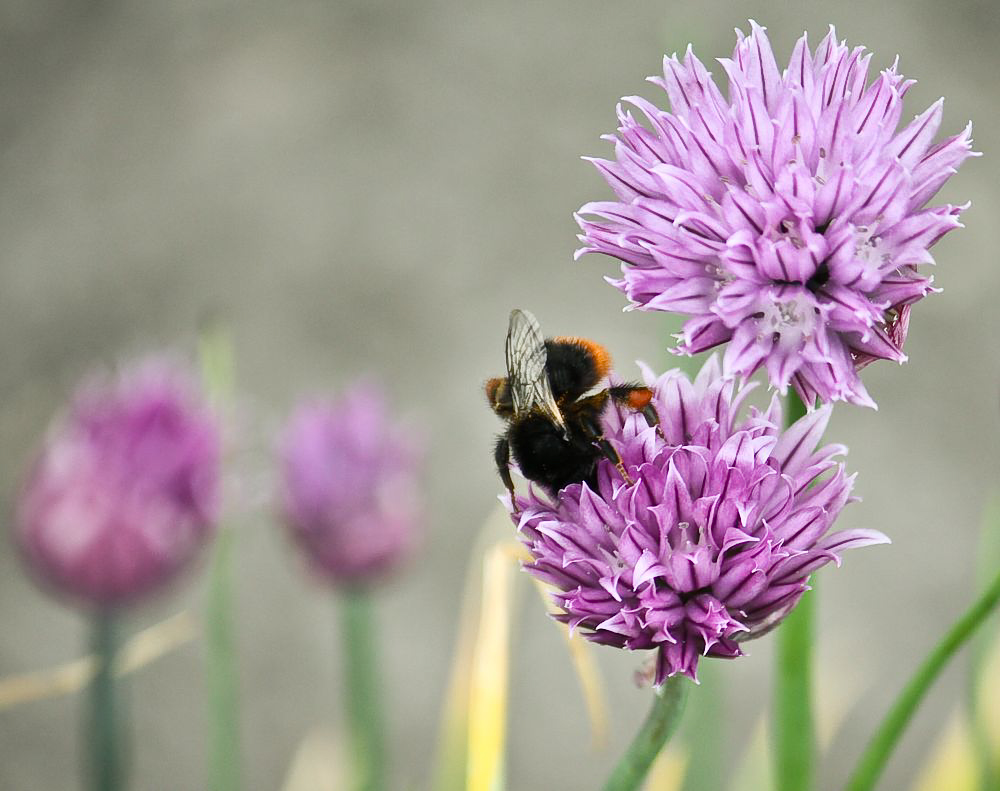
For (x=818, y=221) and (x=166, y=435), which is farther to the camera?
(x=166, y=435)

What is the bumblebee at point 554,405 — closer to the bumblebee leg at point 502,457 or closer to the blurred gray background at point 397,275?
the bumblebee leg at point 502,457

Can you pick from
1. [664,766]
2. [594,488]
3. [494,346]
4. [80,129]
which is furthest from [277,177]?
[594,488]

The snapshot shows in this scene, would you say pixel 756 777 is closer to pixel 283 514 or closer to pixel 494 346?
pixel 283 514

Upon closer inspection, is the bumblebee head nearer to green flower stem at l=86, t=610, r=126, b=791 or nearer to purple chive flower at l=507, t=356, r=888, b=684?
purple chive flower at l=507, t=356, r=888, b=684

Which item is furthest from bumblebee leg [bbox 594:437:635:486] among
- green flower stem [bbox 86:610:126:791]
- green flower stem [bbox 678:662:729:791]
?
green flower stem [bbox 86:610:126:791]

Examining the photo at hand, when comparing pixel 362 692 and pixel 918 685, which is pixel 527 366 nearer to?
pixel 918 685

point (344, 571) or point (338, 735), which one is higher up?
point (344, 571)
